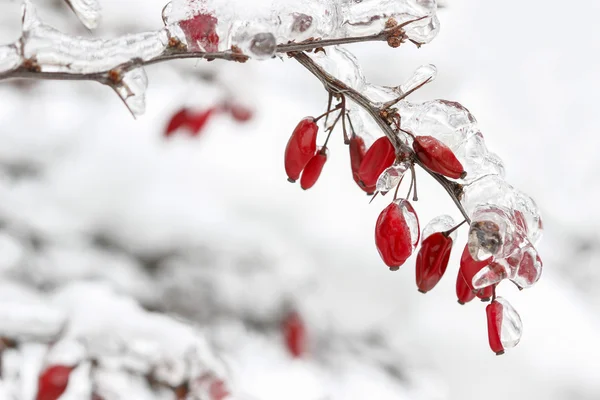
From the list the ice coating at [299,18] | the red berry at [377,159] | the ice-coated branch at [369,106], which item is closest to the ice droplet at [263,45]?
the ice coating at [299,18]

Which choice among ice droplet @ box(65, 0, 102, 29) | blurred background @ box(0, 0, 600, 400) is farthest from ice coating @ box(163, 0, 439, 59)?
blurred background @ box(0, 0, 600, 400)

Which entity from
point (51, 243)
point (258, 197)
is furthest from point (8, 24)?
point (258, 197)

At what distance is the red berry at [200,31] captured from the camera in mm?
748

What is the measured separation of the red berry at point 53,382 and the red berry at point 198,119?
1.22 meters

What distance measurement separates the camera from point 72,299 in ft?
5.12

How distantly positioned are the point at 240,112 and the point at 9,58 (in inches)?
66.0

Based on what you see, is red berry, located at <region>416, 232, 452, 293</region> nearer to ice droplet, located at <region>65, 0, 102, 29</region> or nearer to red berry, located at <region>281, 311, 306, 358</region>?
ice droplet, located at <region>65, 0, 102, 29</region>

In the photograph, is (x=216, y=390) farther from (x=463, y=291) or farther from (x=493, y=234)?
(x=493, y=234)

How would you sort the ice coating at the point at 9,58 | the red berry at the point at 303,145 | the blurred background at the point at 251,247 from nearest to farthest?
the ice coating at the point at 9,58, the red berry at the point at 303,145, the blurred background at the point at 251,247

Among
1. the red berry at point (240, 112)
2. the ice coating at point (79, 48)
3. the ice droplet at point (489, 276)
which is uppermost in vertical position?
the red berry at point (240, 112)

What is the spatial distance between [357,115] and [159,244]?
1.51 metres

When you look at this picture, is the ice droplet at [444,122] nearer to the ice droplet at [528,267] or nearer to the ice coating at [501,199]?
the ice coating at [501,199]

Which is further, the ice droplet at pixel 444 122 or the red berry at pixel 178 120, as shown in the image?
the red berry at pixel 178 120

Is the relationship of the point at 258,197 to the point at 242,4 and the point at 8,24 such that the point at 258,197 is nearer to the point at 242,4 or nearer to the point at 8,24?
the point at 8,24
